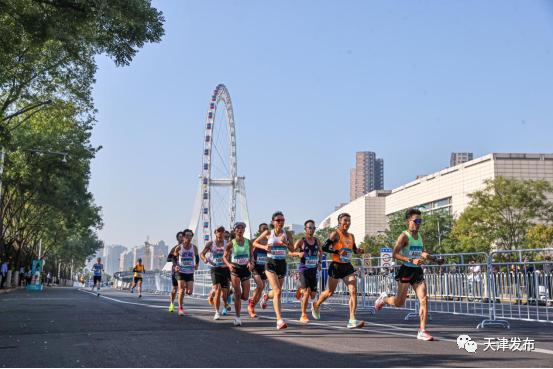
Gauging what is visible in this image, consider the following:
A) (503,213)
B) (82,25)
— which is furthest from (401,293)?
(503,213)

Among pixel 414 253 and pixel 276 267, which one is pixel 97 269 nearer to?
pixel 276 267

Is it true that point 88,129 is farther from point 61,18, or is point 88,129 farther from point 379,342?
point 379,342

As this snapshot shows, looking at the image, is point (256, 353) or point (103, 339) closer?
point (256, 353)

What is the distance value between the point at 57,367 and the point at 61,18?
9879 mm

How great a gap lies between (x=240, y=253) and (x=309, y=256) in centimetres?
158

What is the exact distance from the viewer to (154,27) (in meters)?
14.8

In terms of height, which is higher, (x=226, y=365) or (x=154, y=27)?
(x=154, y=27)

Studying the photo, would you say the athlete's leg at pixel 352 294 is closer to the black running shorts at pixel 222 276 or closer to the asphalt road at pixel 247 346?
the asphalt road at pixel 247 346

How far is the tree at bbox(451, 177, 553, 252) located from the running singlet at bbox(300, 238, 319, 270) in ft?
109

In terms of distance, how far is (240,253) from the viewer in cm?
1188

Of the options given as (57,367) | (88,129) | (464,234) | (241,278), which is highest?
(88,129)

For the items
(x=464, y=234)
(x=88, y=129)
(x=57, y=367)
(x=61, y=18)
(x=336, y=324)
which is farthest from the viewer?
(x=464, y=234)

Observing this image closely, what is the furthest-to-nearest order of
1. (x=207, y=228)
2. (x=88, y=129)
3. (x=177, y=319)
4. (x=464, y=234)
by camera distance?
(x=207, y=228) → (x=464, y=234) → (x=88, y=129) → (x=177, y=319)

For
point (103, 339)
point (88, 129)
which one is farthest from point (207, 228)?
point (103, 339)
